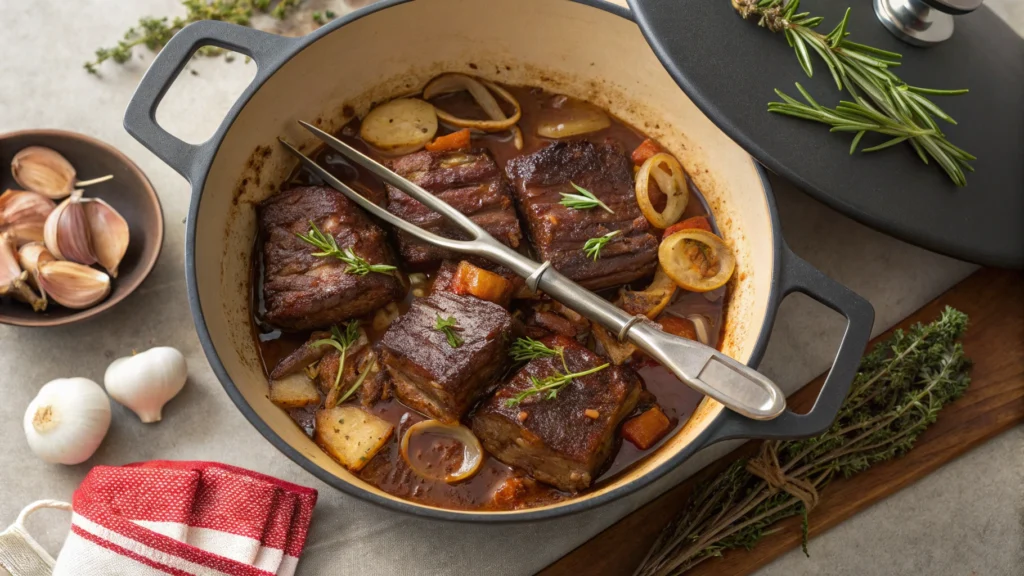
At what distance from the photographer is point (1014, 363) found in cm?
304

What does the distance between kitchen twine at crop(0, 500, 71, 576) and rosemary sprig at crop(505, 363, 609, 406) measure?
162 centimetres

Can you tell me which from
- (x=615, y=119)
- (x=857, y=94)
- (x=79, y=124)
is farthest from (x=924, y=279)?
(x=79, y=124)

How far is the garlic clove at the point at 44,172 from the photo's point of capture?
293cm

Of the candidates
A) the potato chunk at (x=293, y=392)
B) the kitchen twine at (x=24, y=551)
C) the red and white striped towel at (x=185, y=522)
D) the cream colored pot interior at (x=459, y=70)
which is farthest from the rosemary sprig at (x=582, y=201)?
the kitchen twine at (x=24, y=551)

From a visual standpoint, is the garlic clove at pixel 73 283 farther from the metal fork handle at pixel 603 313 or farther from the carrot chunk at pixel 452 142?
the carrot chunk at pixel 452 142

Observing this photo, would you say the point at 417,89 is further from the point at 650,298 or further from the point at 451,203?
the point at 650,298

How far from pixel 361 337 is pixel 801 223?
5.79ft

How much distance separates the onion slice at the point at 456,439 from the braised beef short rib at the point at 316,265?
0.46m

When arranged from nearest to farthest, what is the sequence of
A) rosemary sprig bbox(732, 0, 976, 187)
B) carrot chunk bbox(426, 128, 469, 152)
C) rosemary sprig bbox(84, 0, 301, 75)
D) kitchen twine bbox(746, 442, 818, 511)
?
rosemary sprig bbox(732, 0, 976, 187), kitchen twine bbox(746, 442, 818, 511), carrot chunk bbox(426, 128, 469, 152), rosemary sprig bbox(84, 0, 301, 75)

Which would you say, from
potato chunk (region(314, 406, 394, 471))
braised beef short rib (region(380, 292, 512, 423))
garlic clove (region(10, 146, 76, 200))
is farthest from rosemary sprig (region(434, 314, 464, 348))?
garlic clove (region(10, 146, 76, 200))

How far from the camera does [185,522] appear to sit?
260 centimetres

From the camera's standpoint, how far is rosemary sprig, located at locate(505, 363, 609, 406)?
252 centimetres

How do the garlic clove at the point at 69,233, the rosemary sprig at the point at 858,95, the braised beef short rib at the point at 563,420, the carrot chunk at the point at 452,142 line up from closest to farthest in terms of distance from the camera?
the rosemary sprig at the point at 858,95 < the braised beef short rib at the point at 563,420 < the garlic clove at the point at 69,233 < the carrot chunk at the point at 452,142

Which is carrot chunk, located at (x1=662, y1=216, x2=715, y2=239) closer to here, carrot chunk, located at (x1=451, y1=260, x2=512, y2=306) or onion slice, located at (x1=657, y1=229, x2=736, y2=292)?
onion slice, located at (x1=657, y1=229, x2=736, y2=292)
